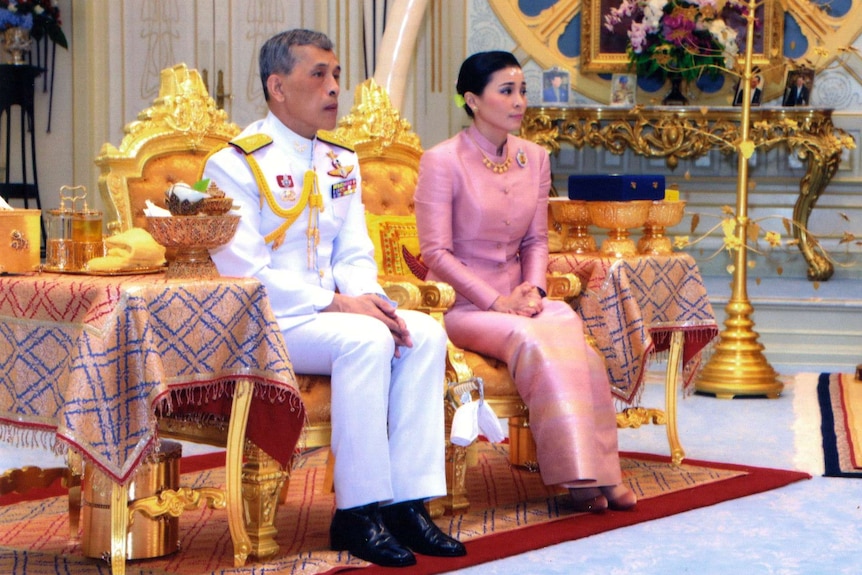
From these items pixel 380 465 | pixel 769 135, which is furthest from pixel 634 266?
pixel 769 135

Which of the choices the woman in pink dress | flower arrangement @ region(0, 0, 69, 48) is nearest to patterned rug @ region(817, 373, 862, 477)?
the woman in pink dress

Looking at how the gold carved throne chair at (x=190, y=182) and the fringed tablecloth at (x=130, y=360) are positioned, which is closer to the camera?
the fringed tablecloth at (x=130, y=360)

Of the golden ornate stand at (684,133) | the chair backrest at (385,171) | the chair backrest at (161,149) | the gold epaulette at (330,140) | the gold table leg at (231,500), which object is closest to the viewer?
the gold table leg at (231,500)

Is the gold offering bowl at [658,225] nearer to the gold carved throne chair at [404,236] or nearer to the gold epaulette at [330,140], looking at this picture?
the gold carved throne chair at [404,236]

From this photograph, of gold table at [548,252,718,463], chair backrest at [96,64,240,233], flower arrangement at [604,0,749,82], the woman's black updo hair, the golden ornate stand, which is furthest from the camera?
the golden ornate stand

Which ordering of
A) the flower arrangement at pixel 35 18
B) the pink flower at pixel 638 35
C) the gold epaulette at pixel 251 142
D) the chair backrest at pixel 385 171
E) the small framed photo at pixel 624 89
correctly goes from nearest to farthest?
1. the gold epaulette at pixel 251 142
2. the chair backrest at pixel 385 171
3. the pink flower at pixel 638 35
4. the small framed photo at pixel 624 89
5. the flower arrangement at pixel 35 18

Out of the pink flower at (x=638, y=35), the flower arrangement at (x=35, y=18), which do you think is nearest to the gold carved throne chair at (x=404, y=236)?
the pink flower at (x=638, y=35)

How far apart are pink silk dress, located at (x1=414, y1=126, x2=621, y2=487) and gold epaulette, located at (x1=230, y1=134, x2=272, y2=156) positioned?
663mm

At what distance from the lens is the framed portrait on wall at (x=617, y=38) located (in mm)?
7574

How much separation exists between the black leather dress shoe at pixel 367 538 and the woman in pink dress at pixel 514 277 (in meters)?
0.66

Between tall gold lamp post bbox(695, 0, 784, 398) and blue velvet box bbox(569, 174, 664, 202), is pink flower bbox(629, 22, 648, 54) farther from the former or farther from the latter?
blue velvet box bbox(569, 174, 664, 202)

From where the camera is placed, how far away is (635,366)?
13.1ft

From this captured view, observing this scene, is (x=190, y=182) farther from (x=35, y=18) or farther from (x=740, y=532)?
(x=35, y=18)

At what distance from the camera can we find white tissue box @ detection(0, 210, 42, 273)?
3100 mm
